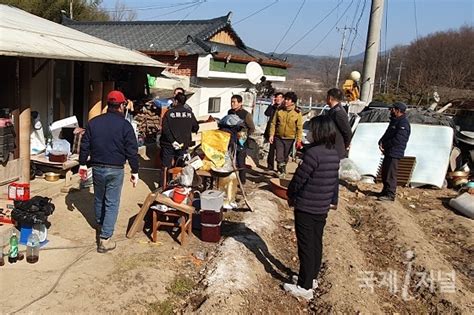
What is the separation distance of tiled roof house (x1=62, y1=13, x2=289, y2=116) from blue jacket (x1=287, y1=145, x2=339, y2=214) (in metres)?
9.36

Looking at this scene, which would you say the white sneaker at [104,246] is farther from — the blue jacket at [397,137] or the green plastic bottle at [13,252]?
the blue jacket at [397,137]

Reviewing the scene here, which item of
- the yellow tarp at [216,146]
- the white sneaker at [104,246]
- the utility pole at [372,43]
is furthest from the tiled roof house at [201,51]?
the white sneaker at [104,246]

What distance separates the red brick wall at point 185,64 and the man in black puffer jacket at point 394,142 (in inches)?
299

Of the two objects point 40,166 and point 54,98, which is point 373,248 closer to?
point 40,166

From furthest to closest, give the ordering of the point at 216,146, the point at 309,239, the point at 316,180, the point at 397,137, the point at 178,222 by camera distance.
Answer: the point at 397,137, the point at 216,146, the point at 178,222, the point at 309,239, the point at 316,180

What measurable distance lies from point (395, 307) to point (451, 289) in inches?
31.1

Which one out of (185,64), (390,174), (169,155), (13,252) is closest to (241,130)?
(169,155)

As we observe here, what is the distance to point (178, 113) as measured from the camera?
6961mm

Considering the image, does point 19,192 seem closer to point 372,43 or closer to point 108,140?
point 108,140

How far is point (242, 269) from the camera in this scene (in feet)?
15.6

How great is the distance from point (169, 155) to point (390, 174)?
4083 millimetres

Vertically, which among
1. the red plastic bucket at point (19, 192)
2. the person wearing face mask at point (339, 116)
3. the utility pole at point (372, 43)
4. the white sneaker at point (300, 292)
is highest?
the utility pole at point (372, 43)

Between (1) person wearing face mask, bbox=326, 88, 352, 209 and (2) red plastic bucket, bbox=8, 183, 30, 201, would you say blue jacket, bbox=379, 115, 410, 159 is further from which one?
(2) red plastic bucket, bbox=8, 183, 30, 201

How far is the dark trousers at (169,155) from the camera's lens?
23.4 ft
